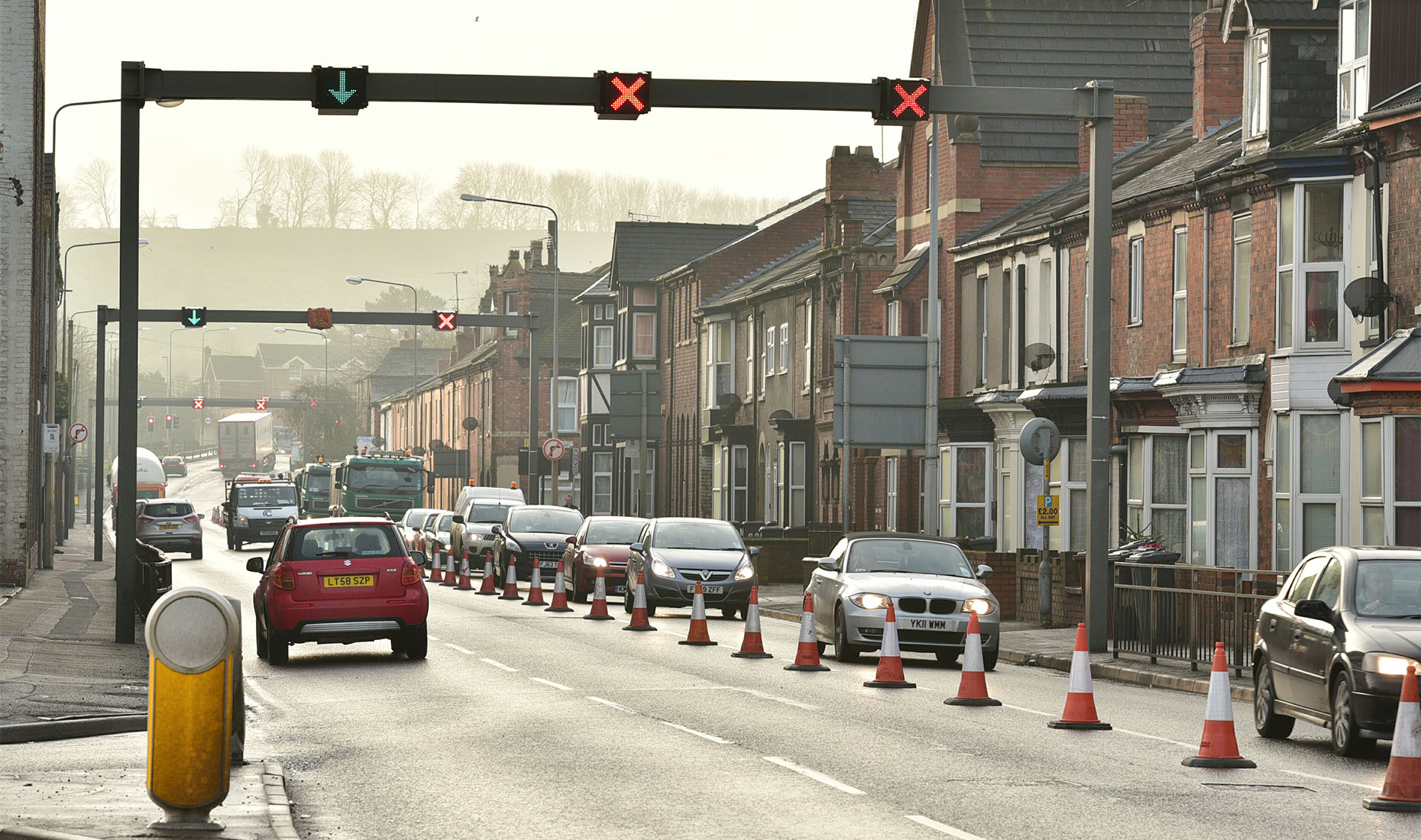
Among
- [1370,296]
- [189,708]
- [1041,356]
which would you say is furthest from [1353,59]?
[189,708]

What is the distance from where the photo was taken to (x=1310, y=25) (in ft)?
94.3

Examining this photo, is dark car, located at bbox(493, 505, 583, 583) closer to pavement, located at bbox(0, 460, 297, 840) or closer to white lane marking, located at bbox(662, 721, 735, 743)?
pavement, located at bbox(0, 460, 297, 840)

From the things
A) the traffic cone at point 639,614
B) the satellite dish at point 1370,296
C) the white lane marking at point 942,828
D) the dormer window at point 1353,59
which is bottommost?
the traffic cone at point 639,614

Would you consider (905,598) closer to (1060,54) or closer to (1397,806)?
(1397,806)

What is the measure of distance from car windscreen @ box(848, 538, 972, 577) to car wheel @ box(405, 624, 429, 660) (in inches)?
189

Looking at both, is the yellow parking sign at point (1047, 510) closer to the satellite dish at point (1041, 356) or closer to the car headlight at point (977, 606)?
the car headlight at point (977, 606)

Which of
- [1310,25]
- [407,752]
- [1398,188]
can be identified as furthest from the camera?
[1310,25]

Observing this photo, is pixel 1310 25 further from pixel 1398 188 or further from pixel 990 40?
pixel 990 40

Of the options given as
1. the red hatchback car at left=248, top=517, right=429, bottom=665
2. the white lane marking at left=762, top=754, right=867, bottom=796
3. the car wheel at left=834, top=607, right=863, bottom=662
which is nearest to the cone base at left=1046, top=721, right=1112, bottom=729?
the white lane marking at left=762, top=754, right=867, bottom=796

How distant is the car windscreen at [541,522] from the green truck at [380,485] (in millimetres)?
24264

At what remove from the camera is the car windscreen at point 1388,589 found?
1320 centimetres

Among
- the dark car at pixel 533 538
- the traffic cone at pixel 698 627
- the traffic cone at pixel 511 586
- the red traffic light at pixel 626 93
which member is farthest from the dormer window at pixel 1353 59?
the dark car at pixel 533 538

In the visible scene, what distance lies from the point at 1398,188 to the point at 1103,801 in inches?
634

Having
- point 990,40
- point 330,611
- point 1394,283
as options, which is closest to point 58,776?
point 330,611
